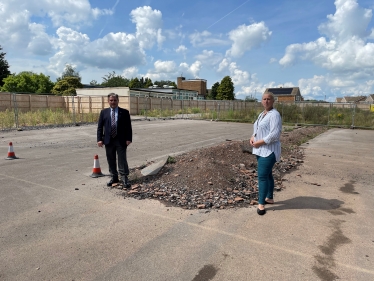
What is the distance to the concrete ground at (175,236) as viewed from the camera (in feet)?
9.78

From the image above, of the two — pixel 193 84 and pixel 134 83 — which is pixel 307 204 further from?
pixel 193 84

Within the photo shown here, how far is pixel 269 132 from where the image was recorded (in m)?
4.36

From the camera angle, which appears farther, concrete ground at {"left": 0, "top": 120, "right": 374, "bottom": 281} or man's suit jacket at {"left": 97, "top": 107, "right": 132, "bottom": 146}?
man's suit jacket at {"left": 97, "top": 107, "right": 132, "bottom": 146}

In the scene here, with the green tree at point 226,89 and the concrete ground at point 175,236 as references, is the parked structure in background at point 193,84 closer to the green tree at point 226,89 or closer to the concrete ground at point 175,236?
the green tree at point 226,89

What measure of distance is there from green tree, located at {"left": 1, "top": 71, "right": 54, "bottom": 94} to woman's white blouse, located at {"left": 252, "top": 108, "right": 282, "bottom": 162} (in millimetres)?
58667

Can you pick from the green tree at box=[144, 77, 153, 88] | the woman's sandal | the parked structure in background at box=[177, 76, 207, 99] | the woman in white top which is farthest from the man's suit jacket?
the green tree at box=[144, 77, 153, 88]

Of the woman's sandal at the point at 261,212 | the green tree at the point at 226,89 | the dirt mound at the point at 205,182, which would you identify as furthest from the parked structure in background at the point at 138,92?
the woman's sandal at the point at 261,212

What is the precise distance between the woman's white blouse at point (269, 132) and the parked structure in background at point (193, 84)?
288 ft

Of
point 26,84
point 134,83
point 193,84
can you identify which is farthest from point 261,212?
point 193,84

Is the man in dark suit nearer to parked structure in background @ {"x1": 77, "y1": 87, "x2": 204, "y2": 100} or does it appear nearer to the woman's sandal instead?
the woman's sandal

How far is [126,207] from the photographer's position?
474 cm

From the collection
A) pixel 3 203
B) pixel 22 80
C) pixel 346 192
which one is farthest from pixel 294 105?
pixel 22 80

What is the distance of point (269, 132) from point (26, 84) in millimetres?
62011

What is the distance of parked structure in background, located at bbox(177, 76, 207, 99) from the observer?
91.6m
